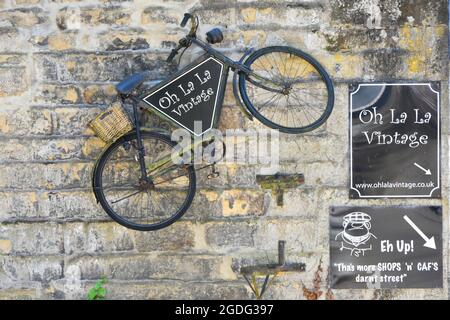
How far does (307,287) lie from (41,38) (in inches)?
107

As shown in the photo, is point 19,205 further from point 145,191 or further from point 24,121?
point 145,191

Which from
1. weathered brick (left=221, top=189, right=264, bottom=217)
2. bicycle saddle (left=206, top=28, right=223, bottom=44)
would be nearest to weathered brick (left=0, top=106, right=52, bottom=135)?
bicycle saddle (left=206, top=28, right=223, bottom=44)

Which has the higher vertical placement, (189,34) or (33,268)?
(189,34)

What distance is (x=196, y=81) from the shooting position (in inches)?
180

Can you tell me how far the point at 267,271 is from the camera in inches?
186

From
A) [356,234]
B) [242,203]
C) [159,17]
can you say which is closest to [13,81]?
[159,17]

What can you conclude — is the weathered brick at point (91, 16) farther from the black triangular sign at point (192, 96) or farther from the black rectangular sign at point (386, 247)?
the black rectangular sign at point (386, 247)

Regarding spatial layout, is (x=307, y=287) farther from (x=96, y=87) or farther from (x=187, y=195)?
(x=96, y=87)

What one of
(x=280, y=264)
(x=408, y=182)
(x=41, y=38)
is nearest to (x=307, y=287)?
(x=280, y=264)

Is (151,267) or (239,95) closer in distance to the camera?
(239,95)

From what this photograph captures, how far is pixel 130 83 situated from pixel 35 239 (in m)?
1.41

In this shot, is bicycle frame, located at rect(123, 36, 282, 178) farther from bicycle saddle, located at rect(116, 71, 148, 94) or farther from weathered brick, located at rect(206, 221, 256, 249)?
weathered brick, located at rect(206, 221, 256, 249)

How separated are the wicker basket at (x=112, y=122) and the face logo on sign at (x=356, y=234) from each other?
5.78ft

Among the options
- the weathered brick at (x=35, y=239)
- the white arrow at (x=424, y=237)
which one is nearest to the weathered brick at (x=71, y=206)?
the weathered brick at (x=35, y=239)
